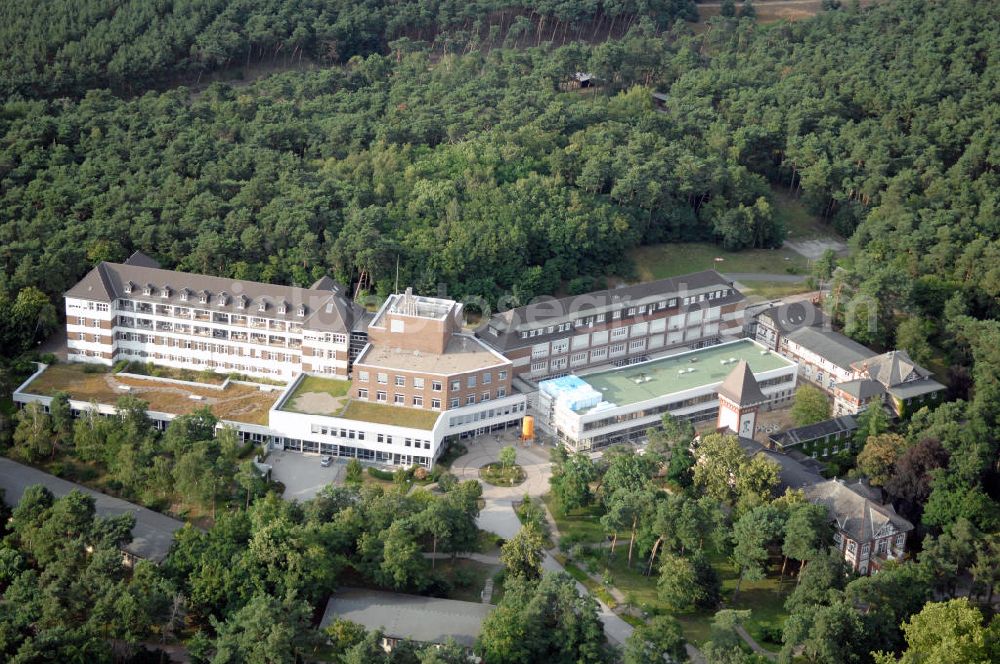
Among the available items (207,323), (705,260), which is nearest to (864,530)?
(705,260)

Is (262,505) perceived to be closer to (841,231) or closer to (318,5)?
(841,231)

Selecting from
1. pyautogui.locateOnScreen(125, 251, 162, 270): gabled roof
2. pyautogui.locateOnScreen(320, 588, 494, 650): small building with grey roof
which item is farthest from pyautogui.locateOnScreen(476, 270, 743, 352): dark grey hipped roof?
pyautogui.locateOnScreen(125, 251, 162, 270): gabled roof

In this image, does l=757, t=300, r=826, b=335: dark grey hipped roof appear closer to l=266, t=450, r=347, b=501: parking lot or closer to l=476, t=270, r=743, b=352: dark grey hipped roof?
l=476, t=270, r=743, b=352: dark grey hipped roof

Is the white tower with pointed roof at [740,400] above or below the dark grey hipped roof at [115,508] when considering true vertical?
above

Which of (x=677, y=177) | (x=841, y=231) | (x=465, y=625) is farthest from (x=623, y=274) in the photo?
(x=465, y=625)

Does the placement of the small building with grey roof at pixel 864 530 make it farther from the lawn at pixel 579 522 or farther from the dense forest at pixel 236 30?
the dense forest at pixel 236 30

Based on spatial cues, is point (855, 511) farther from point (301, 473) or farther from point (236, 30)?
point (236, 30)

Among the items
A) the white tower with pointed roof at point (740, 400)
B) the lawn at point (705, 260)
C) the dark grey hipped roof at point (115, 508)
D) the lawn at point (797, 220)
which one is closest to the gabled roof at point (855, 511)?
the white tower with pointed roof at point (740, 400)
